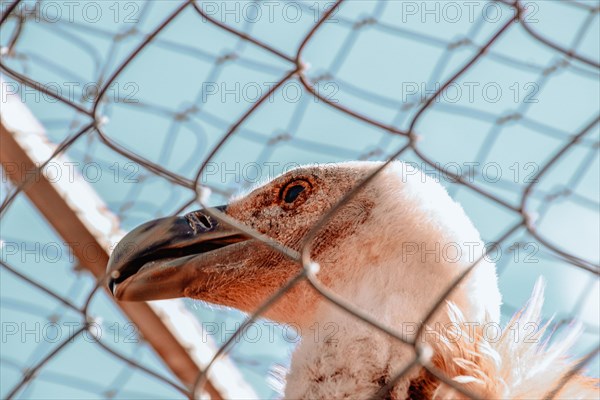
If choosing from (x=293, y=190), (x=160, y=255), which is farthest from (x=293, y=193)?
(x=160, y=255)

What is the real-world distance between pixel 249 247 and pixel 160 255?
0.68ft

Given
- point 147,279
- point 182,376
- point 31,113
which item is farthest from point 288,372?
point 31,113

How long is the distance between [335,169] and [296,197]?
0.13m

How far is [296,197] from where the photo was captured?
2.84 m

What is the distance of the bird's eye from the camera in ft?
9.33

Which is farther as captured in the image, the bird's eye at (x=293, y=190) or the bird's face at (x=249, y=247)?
the bird's eye at (x=293, y=190)

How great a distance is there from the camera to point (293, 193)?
9.35 feet

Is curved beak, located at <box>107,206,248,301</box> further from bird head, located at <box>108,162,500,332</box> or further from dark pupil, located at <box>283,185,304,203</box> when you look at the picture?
dark pupil, located at <box>283,185,304,203</box>

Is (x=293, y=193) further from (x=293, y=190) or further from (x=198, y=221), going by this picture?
(x=198, y=221)

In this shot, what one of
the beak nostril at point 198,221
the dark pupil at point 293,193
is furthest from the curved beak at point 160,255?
the dark pupil at point 293,193

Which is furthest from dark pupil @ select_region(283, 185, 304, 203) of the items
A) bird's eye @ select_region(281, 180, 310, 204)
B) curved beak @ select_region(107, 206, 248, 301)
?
Result: curved beak @ select_region(107, 206, 248, 301)

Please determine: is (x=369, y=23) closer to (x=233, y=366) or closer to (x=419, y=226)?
(x=419, y=226)

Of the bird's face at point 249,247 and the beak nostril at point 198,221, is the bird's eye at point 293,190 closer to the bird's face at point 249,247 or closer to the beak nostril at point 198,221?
the bird's face at point 249,247

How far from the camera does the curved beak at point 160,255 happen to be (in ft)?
8.51
